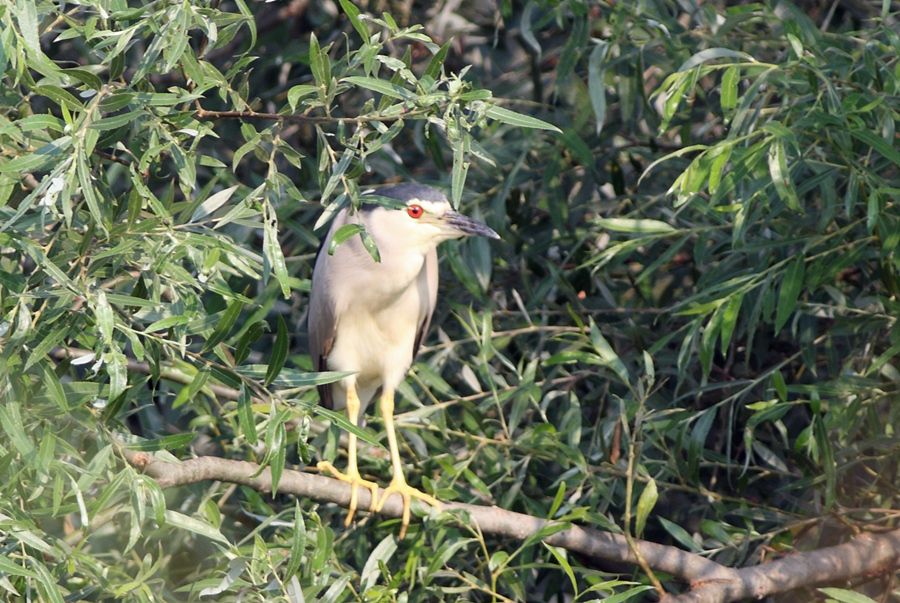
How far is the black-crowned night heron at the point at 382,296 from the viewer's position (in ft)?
10.4

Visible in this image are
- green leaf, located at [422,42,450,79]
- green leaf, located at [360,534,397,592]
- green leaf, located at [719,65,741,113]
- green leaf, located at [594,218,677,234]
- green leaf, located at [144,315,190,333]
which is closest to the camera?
green leaf, located at [144,315,190,333]

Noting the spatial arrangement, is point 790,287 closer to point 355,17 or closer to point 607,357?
point 607,357

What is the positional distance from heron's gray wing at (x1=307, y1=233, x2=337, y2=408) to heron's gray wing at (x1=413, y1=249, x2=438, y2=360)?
0.24 metres

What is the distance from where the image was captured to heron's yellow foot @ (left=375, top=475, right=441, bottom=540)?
2.80 m

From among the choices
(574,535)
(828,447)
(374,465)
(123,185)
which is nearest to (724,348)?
(828,447)

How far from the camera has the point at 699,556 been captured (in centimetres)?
266

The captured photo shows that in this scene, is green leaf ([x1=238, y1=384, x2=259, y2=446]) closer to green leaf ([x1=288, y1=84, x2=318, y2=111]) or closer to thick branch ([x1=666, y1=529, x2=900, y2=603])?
green leaf ([x1=288, y1=84, x2=318, y2=111])

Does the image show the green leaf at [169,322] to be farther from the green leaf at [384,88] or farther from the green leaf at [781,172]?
the green leaf at [781,172]

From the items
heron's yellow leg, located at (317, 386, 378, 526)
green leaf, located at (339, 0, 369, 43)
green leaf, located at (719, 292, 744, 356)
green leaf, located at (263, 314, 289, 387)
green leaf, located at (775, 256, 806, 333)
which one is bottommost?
heron's yellow leg, located at (317, 386, 378, 526)

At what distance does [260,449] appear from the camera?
10.4 ft

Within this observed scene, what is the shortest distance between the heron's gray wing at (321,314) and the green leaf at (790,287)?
4.44 ft

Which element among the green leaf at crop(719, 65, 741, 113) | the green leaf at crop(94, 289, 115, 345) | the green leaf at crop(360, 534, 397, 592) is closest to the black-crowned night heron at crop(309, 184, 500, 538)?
the green leaf at crop(360, 534, 397, 592)

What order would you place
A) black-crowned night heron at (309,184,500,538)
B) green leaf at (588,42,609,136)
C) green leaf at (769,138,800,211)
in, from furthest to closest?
black-crowned night heron at (309,184,500,538)
green leaf at (588,42,609,136)
green leaf at (769,138,800,211)

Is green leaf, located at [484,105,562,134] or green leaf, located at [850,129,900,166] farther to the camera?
green leaf, located at [850,129,900,166]
